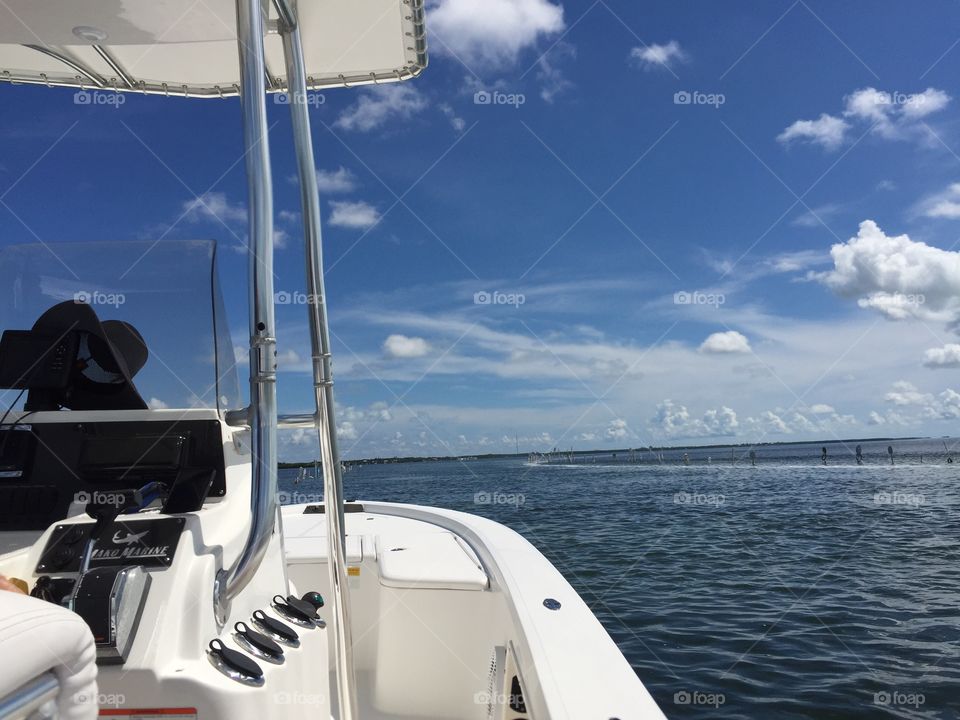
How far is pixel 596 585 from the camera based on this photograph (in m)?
10.4

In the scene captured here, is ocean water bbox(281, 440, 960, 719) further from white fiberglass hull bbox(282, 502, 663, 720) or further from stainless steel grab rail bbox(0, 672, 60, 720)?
stainless steel grab rail bbox(0, 672, 60, 720)

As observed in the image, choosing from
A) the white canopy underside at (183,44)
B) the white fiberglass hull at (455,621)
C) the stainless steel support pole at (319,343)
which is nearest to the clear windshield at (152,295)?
the stainless steel support pole at (319,343)

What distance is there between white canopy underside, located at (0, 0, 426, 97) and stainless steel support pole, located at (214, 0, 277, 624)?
618 millimetres

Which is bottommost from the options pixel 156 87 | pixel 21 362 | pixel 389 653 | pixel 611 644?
pixel 389 653

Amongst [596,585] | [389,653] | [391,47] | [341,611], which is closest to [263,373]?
[341,611]

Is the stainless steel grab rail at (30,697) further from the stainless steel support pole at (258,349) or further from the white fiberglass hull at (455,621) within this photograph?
the white fiberglass hull at (455,621)

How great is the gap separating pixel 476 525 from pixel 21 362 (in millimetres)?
2607

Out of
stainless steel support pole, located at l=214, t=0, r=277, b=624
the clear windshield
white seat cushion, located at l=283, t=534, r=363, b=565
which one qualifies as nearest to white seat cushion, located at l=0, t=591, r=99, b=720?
stainless steel support pole, located at l=214, t=0, r=277, b=624

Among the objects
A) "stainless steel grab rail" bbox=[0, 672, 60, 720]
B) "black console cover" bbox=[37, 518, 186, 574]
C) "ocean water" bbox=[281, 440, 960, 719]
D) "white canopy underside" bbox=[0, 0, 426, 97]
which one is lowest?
"ocean water" bbox=[281, 440, 960, 719]

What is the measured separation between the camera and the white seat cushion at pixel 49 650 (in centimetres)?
60

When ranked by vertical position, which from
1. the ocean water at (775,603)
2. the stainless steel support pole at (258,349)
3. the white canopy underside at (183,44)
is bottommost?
the ocean water at (775,603)

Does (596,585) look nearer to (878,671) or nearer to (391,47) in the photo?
(878,671)

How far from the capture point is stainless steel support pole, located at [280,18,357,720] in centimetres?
178

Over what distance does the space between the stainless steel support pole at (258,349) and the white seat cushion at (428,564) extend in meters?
1.40
